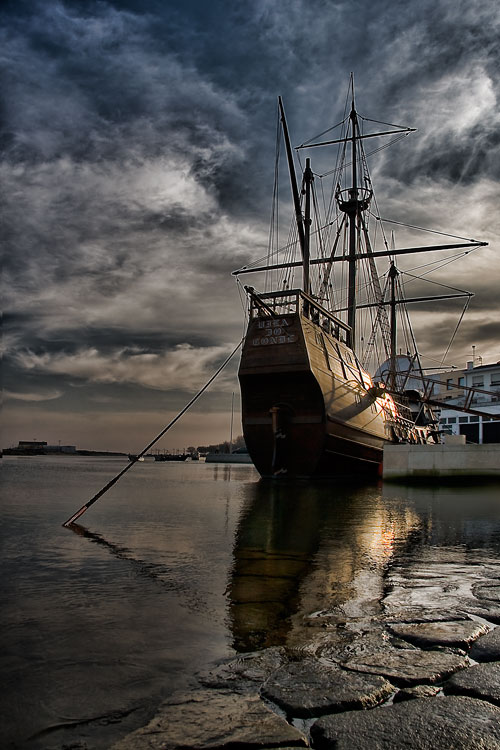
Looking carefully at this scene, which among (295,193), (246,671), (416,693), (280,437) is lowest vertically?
(246,671)

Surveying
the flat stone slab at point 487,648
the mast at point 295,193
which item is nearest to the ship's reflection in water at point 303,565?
the flat stone slab at point 487,648

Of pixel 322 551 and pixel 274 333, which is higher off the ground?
pixel 274 333

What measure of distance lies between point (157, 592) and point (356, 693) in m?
3.11

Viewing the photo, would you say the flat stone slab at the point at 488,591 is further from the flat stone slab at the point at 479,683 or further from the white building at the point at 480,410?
the white building at the point at 480,410

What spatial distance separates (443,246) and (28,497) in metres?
30.5

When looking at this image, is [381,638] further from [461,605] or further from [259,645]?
[461,605]

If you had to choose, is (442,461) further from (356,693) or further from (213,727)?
(213,727)

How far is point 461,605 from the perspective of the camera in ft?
16.1

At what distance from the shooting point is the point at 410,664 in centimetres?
337

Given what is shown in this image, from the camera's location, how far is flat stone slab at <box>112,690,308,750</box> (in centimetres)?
245

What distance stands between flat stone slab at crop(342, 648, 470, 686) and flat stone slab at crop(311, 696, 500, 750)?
1.25 ft

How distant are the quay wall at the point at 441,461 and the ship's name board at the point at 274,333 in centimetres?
745

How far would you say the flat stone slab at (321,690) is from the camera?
279 centimetres

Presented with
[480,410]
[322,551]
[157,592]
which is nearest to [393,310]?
[480,410]
